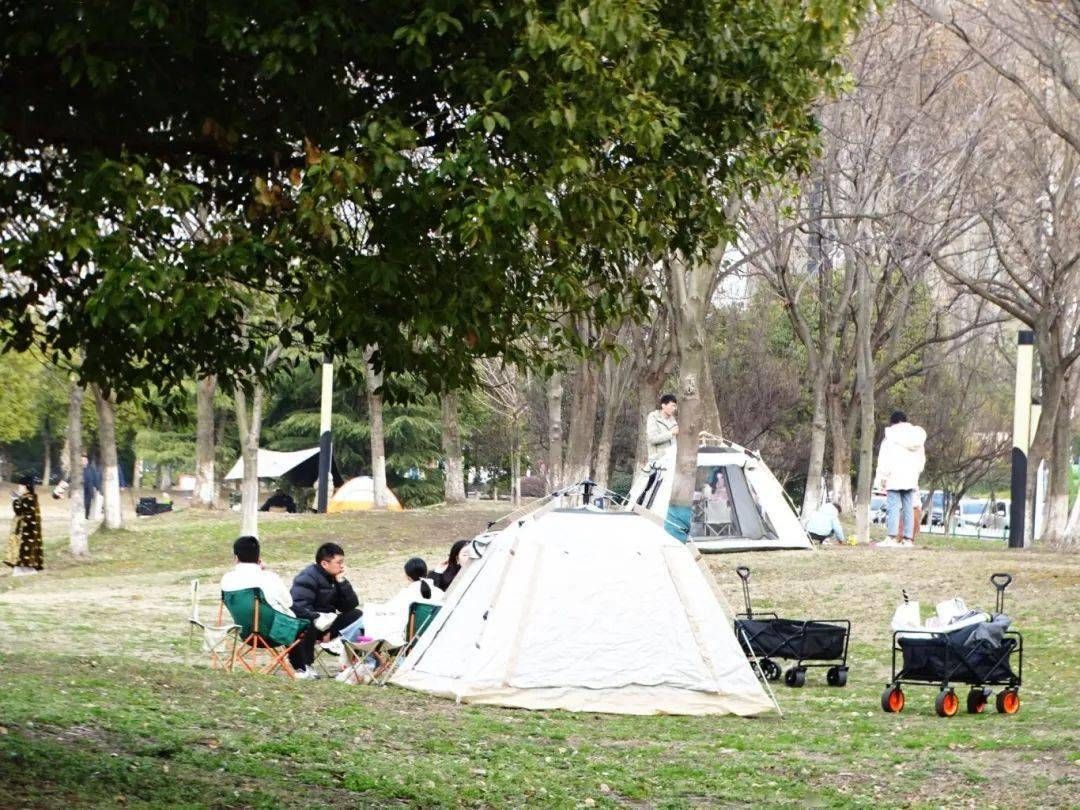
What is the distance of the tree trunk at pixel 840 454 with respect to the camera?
125 feet

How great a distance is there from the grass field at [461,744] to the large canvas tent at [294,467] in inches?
1337

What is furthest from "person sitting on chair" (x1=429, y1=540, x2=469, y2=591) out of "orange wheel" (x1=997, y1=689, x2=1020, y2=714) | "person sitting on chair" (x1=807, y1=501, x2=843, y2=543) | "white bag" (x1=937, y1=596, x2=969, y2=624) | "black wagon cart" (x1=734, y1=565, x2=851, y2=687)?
"person sitting on chair" (x1=807, y1=501, x2=843, y2=543)

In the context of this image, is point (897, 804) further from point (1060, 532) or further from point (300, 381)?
point (300, 381)

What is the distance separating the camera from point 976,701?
12.5 m

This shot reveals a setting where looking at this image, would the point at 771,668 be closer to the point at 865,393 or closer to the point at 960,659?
the point at 960,659

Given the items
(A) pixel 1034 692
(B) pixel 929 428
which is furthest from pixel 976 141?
(B) pixel 929 428

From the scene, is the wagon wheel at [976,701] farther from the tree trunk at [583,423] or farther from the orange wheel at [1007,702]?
the tree trunk at [583,423]

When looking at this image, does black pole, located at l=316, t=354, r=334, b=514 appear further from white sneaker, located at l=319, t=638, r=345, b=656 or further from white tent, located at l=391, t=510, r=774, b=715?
white tent, located at l=391, t=510, r=774, b=715

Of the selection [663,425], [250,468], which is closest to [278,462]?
[250,468]

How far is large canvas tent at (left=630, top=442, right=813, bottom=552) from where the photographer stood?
24922mm

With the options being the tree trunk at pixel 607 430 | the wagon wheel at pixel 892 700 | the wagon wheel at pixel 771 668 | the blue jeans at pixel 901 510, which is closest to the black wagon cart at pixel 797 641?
the wagon wheel at pixel 771 668

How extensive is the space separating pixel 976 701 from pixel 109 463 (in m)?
20.8

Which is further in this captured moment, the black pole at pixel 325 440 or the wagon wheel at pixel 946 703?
the black pole at pixel 325 440

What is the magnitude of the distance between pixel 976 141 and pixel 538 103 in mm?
22014
